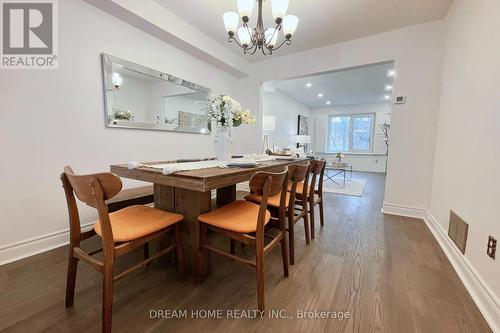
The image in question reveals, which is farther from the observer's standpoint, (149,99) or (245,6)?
(149,99)

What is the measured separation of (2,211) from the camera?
5.51ft

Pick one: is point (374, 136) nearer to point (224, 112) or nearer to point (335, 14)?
point (335, 14)

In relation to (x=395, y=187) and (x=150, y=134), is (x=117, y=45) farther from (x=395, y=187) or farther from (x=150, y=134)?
(x=395, y=187)

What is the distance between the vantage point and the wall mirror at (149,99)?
2309 millimetres

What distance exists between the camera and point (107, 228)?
1012 millimetres

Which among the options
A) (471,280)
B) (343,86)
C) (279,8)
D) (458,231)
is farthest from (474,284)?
(343,86)

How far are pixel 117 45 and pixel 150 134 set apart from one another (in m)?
1.02

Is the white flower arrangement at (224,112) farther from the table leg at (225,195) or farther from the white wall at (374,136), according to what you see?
the white wall at (374,136)

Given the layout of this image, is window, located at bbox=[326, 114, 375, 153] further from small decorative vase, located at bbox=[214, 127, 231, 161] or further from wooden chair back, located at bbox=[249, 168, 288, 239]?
wooden chair back, located at bbox=[249, 168, 288, 239]

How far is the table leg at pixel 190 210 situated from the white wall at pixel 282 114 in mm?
4212

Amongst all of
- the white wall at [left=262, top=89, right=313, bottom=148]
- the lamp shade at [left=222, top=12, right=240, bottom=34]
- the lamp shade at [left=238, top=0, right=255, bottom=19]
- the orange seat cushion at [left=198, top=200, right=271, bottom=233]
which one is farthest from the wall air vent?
the white wall at [left=262, top=89, right=313, bottom=148]

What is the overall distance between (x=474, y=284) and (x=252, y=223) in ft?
4.88

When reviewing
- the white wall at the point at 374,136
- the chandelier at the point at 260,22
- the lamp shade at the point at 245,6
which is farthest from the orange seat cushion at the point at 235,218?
the white wall at the point at 374,136

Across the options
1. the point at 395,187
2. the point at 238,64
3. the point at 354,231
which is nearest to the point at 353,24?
the point at 238,64
